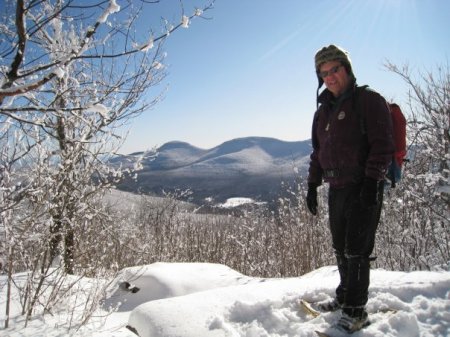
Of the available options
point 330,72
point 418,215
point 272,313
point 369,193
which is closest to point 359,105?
point 330,72

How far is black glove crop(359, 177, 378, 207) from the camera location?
2.23m

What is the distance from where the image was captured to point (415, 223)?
813cm

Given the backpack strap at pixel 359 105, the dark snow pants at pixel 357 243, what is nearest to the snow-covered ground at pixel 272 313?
the dark snow pants at pixel 357 243

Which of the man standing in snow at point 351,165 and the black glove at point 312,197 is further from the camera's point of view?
the black glove at point 312,197

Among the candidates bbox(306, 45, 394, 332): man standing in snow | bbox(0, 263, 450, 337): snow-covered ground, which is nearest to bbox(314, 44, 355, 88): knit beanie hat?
bbox(306, 45, 394, 332): man standing in snow

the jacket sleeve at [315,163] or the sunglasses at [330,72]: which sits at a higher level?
the sunglasses at [330,72]

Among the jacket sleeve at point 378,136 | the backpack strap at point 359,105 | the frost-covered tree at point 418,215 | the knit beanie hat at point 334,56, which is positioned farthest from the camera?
the frost-covered tree at point 418,215

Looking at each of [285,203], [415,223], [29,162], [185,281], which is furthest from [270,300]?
[285,203]

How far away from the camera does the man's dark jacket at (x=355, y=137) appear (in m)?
2.25

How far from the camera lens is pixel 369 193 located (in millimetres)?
2225

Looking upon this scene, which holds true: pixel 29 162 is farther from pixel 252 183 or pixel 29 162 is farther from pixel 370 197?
pixel 252 183

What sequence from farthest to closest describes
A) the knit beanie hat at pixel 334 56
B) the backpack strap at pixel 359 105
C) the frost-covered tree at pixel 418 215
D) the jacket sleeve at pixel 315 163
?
1. the frost-covered tree at pixel 418 215
2. the jacket sleeve at pixel 315 163
3. the knit beanie hat at pixel 334 56
4. the backpack strap at pixel 359 105

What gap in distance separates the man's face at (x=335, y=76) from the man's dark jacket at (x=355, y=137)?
87mm

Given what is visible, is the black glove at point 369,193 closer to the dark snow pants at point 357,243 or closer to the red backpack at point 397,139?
the dark snow pants at point 357,243
